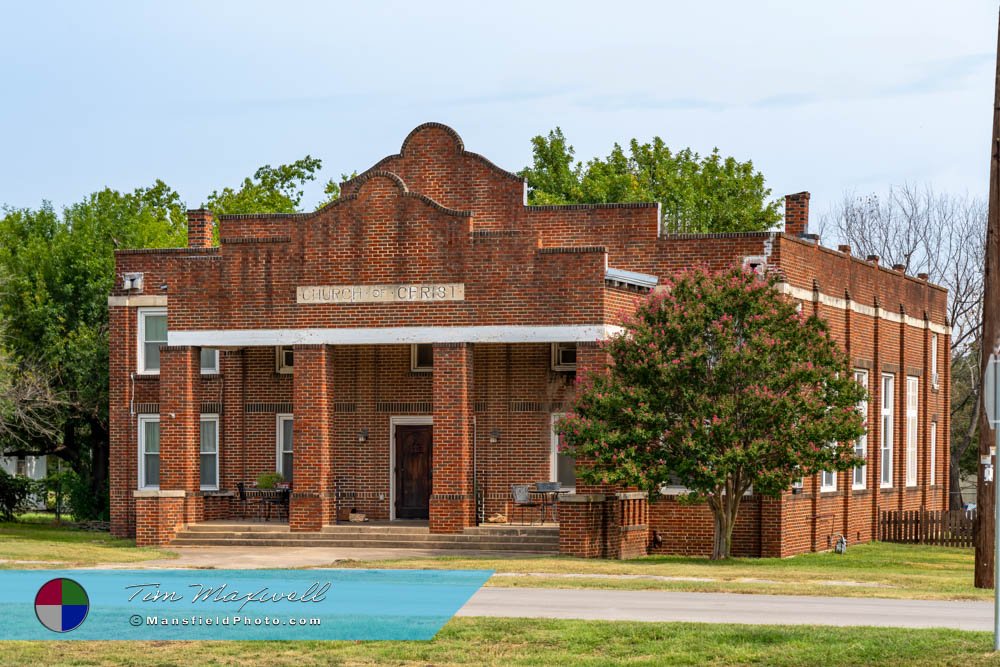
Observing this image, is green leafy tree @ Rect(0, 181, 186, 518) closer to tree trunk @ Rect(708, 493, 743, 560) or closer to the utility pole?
tree trunk @ Rect(708, 493, 743, 560)

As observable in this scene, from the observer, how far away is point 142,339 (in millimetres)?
38625

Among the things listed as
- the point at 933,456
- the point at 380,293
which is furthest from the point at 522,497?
the point at 933,456

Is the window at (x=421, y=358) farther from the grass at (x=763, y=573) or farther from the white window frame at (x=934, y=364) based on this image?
the white window frame at (x=934, y=364)

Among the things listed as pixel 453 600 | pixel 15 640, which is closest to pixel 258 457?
pixel 453 600

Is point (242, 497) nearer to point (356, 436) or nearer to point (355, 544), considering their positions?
point (356, 436)

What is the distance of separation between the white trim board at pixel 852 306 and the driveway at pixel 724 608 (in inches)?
450

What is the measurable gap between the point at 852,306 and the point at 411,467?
425 inches

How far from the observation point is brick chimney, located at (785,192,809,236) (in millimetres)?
37406

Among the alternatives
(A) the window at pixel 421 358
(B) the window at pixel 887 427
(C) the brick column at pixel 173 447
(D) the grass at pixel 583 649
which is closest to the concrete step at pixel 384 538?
(C) the brick column at pixel 173 447

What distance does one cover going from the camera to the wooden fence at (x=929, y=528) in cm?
3884

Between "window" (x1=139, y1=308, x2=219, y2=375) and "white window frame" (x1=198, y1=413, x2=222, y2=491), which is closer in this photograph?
"white window frame" (x1=198, y1=413, x2=222, y2=491)

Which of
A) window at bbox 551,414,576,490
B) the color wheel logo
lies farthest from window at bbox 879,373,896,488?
the color wheel logo

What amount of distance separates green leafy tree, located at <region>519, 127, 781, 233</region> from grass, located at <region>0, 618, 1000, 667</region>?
39775mm

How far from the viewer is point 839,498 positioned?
123ft
